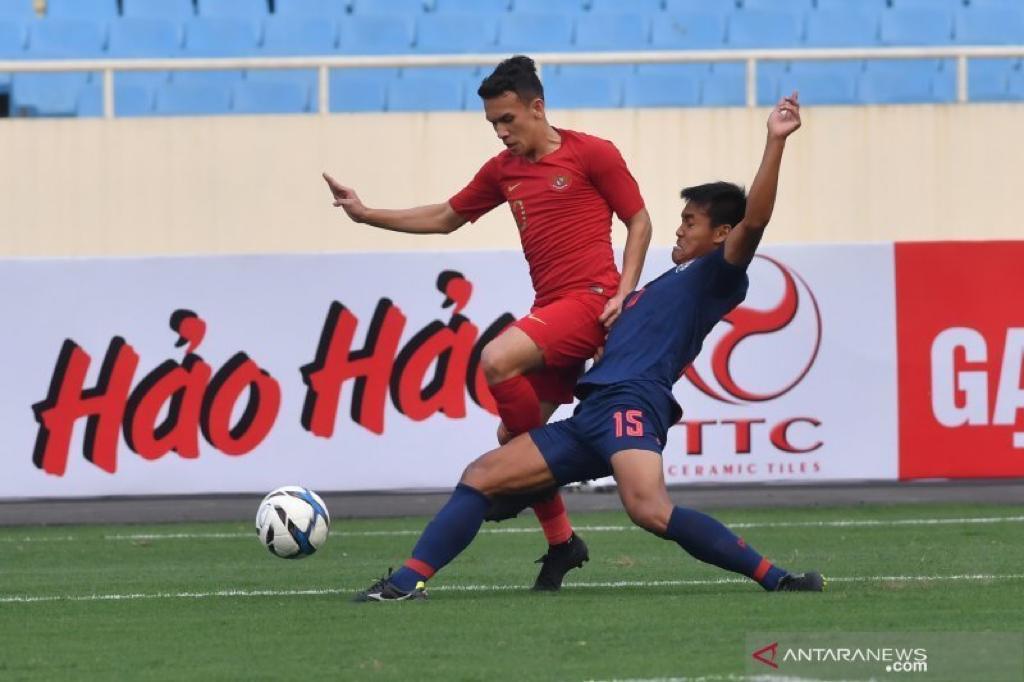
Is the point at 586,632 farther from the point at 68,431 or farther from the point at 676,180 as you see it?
the point at 676,180

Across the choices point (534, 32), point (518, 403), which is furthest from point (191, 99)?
point (518, 403)

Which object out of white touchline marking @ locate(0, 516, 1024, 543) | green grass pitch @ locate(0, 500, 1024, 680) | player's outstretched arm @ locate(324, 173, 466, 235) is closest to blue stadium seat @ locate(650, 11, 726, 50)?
white touchline marking @ locate(0, 516, 1024, 543)

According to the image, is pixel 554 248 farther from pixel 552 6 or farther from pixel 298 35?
pixel 552 6

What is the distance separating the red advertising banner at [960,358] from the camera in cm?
1357

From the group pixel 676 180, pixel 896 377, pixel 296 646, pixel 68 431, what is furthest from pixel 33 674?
pixel 676 180

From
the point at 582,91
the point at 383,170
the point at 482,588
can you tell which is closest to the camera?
the point at 482,588

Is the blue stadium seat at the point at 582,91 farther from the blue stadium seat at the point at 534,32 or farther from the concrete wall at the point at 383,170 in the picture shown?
the blue stadium seat at the point at 534,32

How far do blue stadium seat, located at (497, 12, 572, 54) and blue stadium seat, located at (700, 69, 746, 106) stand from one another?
192cm

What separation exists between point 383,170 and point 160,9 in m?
4.08

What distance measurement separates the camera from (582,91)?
18.2 m

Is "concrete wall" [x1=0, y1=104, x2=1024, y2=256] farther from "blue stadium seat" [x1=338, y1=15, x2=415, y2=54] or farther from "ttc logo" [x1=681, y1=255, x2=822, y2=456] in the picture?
"ttc logo" [x1=681, y1=255, x2=822, y2=456]

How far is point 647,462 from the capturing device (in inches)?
282

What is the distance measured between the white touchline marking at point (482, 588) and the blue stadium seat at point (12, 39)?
493 inches

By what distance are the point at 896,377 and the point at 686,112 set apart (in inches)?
180
